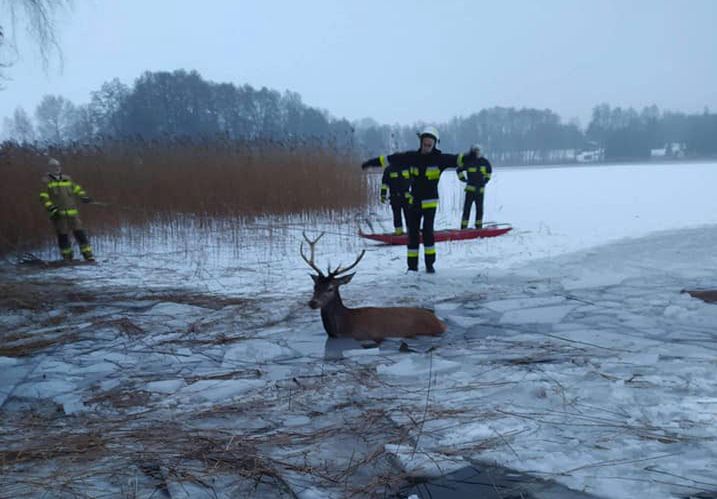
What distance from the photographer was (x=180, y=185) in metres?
12.4

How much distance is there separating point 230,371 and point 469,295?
3315 millimetres

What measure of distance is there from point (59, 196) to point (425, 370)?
301 inches

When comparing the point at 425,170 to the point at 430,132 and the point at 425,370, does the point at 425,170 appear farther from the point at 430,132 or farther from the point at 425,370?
the point at 425,370

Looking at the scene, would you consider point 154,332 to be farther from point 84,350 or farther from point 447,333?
point 447,333

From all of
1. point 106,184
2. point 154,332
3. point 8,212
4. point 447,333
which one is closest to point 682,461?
point 447,333

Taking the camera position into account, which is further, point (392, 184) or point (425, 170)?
point (392, 184)

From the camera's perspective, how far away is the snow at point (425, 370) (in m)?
2.83

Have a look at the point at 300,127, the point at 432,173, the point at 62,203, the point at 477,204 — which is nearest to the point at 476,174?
the point at 477,204

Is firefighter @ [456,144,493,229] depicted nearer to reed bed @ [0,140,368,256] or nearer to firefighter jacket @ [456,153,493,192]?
firefighter jacket @ [456,153,493,192]

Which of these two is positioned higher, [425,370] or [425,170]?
[425,170]

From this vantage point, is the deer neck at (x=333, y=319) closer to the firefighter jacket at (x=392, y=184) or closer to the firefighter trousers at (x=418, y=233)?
the firefighter trousers at (x=418, y=233)

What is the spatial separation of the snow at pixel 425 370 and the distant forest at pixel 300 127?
19.0 feet

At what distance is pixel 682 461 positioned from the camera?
2.70 meters

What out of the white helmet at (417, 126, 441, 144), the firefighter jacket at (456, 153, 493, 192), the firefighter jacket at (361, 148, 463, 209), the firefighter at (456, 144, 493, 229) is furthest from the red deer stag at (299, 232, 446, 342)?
the firefighter jacket at (456, 153, 493, 192)
